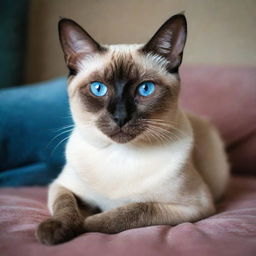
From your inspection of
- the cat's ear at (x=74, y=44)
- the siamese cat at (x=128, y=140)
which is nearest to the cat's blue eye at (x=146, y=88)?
the siamese cat at (x=128, y=140)

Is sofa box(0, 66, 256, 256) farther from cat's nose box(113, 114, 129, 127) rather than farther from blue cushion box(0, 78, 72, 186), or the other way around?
cat's nose box(113, 114, 129, 127)

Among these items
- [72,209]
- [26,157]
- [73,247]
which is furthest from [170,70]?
[26,157]

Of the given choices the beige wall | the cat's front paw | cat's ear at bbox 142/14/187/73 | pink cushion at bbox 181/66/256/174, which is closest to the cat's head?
cat's ear at bbox 142/14/187/73

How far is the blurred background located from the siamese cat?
0.59 metres

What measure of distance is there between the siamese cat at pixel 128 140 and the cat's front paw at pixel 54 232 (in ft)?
0.17

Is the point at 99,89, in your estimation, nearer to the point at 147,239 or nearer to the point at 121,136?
the point at 121,136

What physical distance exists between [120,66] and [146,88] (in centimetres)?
15

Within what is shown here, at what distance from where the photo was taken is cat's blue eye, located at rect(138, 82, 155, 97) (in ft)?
4.69

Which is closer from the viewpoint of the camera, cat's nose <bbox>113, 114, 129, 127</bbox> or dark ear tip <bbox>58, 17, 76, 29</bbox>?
cat's nose <bbox>113, 114, 129, 127</bbox>

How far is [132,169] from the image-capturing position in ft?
4.99

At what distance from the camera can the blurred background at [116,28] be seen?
2.07 metres

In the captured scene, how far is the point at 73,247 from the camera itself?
1.11 meters

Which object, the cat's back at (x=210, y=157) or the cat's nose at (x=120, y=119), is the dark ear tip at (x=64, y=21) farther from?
the cat's back at (x=210, y=157)

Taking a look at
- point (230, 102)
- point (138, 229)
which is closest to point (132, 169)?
point (138, 229)
